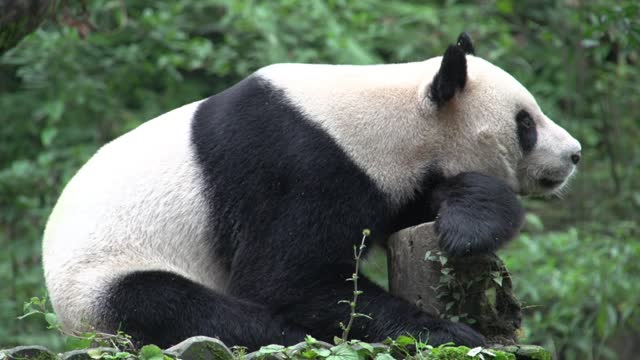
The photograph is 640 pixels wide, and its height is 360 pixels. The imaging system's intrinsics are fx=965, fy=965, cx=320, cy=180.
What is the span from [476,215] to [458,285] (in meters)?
0.33

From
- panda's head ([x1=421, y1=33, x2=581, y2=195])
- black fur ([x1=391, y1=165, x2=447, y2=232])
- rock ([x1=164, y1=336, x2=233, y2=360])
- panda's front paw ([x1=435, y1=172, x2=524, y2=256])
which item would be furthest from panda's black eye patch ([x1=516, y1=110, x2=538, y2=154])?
rock ([x1=164, y1=336, x2=233, y2=360])

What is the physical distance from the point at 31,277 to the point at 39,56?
6.53ft

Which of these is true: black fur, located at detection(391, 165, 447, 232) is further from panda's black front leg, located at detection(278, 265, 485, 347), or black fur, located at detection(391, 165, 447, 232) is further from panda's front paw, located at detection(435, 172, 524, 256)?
panda's black front leg, located at detection(278, 265, 485, 347)

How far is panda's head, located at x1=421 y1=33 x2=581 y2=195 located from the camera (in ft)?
15.4

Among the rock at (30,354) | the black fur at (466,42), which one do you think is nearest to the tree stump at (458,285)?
the black fur at (466,42)

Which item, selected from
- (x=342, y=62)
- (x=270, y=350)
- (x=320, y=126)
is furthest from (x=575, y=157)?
(x=342, y=62)

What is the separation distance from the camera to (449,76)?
15.2 ft

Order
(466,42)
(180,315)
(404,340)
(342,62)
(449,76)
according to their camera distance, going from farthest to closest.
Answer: (342,62) → (466,42) → (449,76) → (180,315) → (404,340)

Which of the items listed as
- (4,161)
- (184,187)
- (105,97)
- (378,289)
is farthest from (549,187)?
(4,161)

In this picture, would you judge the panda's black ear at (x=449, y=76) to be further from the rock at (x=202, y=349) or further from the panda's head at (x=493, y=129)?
the rock at (x=202, y=349)

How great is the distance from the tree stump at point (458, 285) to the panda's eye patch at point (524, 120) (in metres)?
0.85

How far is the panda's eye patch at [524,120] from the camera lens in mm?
4875

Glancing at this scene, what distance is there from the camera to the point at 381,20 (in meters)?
9.95

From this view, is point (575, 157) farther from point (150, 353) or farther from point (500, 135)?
point (150, 353)
